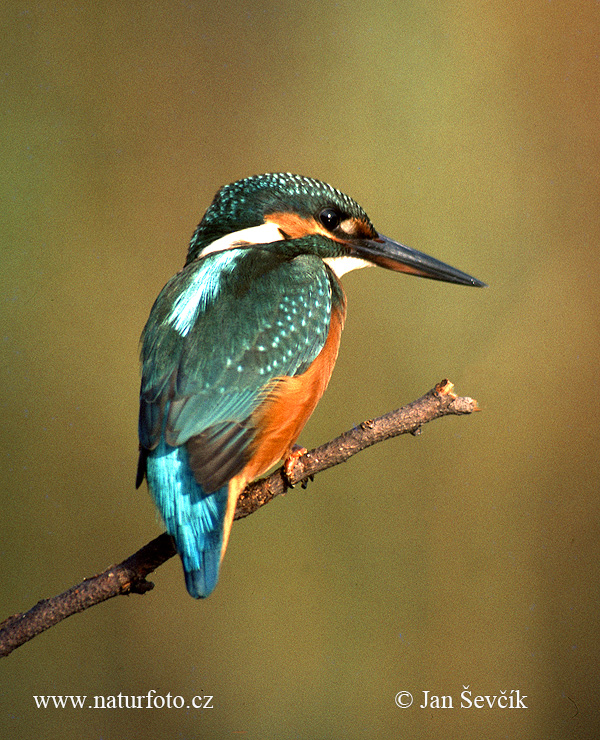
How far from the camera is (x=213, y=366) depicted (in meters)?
1.32

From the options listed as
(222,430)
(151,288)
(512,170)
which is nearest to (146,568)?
(222,430)

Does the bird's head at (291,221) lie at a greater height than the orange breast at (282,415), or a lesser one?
greater

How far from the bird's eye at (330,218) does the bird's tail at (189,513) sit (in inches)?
22.5

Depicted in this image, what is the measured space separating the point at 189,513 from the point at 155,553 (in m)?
0.09

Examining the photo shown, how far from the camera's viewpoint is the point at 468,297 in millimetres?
2180

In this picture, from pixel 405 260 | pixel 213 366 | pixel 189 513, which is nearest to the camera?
pixel 189 513

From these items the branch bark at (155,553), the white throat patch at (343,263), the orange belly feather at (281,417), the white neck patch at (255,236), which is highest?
the white neck patch at (255,236)

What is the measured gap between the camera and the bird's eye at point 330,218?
5.14 feet

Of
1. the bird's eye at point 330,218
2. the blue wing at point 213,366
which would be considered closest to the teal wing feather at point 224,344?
the blue wing at point 213,366

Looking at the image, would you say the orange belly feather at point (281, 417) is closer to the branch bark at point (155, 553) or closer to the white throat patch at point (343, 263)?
the branch bark at point (155, 553)

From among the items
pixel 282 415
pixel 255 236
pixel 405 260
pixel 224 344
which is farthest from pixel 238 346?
pixel 405 260

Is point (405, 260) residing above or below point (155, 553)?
above

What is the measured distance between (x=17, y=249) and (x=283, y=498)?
1.02 meters

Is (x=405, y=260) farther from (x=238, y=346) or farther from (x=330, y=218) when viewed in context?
(x=238, y=346)
